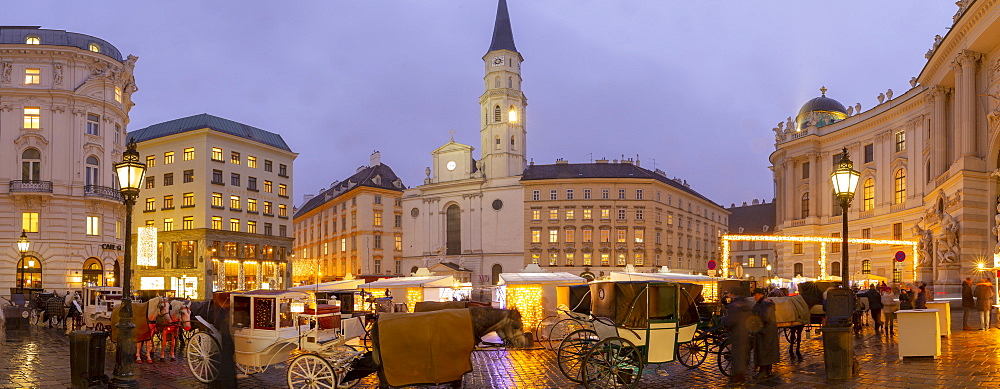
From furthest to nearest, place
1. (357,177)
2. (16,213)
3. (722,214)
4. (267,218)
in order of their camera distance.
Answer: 1. (722,214)
2. (357,177)
3. (267,218)
4. (16,213)

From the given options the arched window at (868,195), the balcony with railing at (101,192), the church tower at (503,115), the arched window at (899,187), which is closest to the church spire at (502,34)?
the church tower at (503,115)

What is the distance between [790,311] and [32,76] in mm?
42474

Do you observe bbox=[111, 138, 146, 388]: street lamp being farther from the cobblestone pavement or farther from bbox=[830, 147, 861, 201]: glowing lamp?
bbox=[830, 147, 861, 201]: glowing lamp

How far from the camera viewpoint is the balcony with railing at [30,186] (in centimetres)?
4150

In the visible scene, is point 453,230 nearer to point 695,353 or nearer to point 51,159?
point 51,159

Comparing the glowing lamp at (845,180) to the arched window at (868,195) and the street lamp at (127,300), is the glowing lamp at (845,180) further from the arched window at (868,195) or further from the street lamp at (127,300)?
the arched window at (868,195)

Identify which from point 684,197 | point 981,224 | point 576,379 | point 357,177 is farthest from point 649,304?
point 357,177

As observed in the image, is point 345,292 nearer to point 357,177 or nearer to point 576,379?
point 576,379

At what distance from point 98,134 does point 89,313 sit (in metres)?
26.0

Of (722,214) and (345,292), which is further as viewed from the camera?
(722,214)

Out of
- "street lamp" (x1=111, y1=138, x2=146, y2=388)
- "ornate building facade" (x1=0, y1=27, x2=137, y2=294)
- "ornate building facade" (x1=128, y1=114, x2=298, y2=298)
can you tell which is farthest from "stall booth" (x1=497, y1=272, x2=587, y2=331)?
"ornate building facade" (x1=128, y1=114, x2=298, y2=298)

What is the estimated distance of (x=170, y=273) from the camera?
63.9 meters

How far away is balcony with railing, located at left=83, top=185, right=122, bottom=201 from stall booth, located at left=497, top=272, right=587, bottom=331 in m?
29.8

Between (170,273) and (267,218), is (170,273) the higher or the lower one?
the lower one
